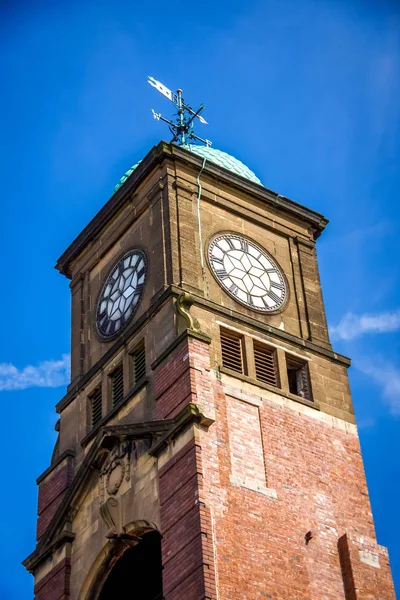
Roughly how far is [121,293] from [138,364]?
12.3 feet

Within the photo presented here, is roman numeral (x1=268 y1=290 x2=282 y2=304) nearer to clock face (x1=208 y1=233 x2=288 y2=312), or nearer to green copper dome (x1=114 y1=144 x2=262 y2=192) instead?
clock face (x1=208 y1=233 x2=288 y2=312)

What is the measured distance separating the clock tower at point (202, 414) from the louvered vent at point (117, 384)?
2.7 inches

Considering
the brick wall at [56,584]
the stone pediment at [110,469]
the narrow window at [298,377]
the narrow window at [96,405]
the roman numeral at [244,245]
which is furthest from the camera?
the roman numeral at [244,245]

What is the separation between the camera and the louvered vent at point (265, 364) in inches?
1801

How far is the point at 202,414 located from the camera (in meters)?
41.7

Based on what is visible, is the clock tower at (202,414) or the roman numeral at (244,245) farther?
the roman numeral at (244,245)

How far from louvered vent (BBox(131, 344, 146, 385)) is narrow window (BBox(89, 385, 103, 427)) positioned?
5.84 feet

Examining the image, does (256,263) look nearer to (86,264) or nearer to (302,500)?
(86,264)

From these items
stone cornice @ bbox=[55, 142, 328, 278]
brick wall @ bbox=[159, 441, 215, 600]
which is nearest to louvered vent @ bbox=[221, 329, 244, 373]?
brick wall @ bbox=[159, 441, 215, 600]

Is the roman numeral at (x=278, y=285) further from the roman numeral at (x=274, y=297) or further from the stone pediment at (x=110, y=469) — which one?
the stone pediment at (x=110, y=469)

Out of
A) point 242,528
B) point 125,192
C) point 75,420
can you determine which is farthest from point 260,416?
point 125,192

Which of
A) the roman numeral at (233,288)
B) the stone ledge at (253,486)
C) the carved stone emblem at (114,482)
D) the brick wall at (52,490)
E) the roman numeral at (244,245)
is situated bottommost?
the stone ledge at (253,486)

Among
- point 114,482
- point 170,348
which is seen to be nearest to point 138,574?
point 114,482

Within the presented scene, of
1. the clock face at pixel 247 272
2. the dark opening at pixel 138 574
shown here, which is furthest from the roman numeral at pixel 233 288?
the dark opening at pixel 138 574
